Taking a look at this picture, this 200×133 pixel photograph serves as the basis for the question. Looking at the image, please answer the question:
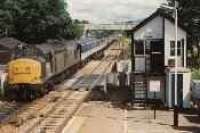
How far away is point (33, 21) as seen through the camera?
67.3 metres

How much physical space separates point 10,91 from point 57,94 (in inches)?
127

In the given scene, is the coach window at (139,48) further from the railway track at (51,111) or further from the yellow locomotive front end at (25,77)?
the yellow locomotive front end at (25,77)

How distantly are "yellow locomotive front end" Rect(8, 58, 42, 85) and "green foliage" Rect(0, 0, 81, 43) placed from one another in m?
32.8

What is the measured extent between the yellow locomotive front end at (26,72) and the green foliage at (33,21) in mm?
32797

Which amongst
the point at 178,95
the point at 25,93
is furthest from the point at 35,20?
the point at 178,95

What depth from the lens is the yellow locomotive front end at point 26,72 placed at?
33.3 metres

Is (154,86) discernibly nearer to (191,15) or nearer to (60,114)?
(60,114)

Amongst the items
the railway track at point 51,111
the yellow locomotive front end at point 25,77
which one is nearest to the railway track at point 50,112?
the railway track at point 51,111

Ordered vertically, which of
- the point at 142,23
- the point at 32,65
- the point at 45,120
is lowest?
the point at 45,120

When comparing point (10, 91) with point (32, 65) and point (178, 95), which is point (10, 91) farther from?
point (178, 95)

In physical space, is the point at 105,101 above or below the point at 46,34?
below

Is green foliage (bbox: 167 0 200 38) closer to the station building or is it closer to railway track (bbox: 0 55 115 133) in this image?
the station building

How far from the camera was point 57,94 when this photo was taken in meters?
36.1

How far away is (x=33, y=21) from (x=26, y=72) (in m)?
34.5
